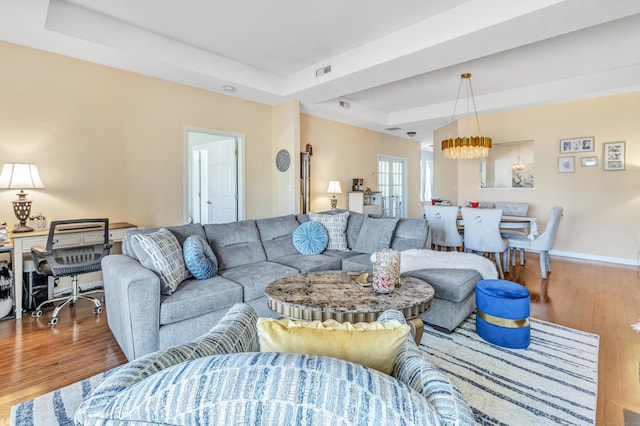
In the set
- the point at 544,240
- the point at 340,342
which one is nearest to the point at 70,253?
the point at 340,342

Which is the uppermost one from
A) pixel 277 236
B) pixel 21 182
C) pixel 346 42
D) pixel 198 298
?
pixel 346 42

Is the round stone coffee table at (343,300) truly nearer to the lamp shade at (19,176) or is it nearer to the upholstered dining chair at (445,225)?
the upholstered dining chair at (445,225)

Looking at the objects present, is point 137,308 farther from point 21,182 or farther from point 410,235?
point 410,235

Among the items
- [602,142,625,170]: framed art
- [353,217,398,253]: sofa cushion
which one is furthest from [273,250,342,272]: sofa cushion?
[602,142,625,170]: framed art

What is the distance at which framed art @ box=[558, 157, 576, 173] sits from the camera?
5.33m

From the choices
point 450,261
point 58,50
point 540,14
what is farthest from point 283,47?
point 450,261

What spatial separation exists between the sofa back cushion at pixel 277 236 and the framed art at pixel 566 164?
4.76 metres

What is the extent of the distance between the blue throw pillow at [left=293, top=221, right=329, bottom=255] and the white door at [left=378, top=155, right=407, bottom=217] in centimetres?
463

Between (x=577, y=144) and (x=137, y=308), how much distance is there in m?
6.49

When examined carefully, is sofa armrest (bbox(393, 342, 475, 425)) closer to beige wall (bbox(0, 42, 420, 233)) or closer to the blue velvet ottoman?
the blue velvet ottoman

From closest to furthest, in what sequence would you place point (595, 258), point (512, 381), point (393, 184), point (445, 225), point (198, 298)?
point (512, 381), point (198, 298), point (445, 225), point (595, 258), point (393, 184)

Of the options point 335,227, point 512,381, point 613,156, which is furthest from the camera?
point 613,156

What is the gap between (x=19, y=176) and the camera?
3.05 m

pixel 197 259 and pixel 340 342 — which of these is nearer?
pixel 340 342
